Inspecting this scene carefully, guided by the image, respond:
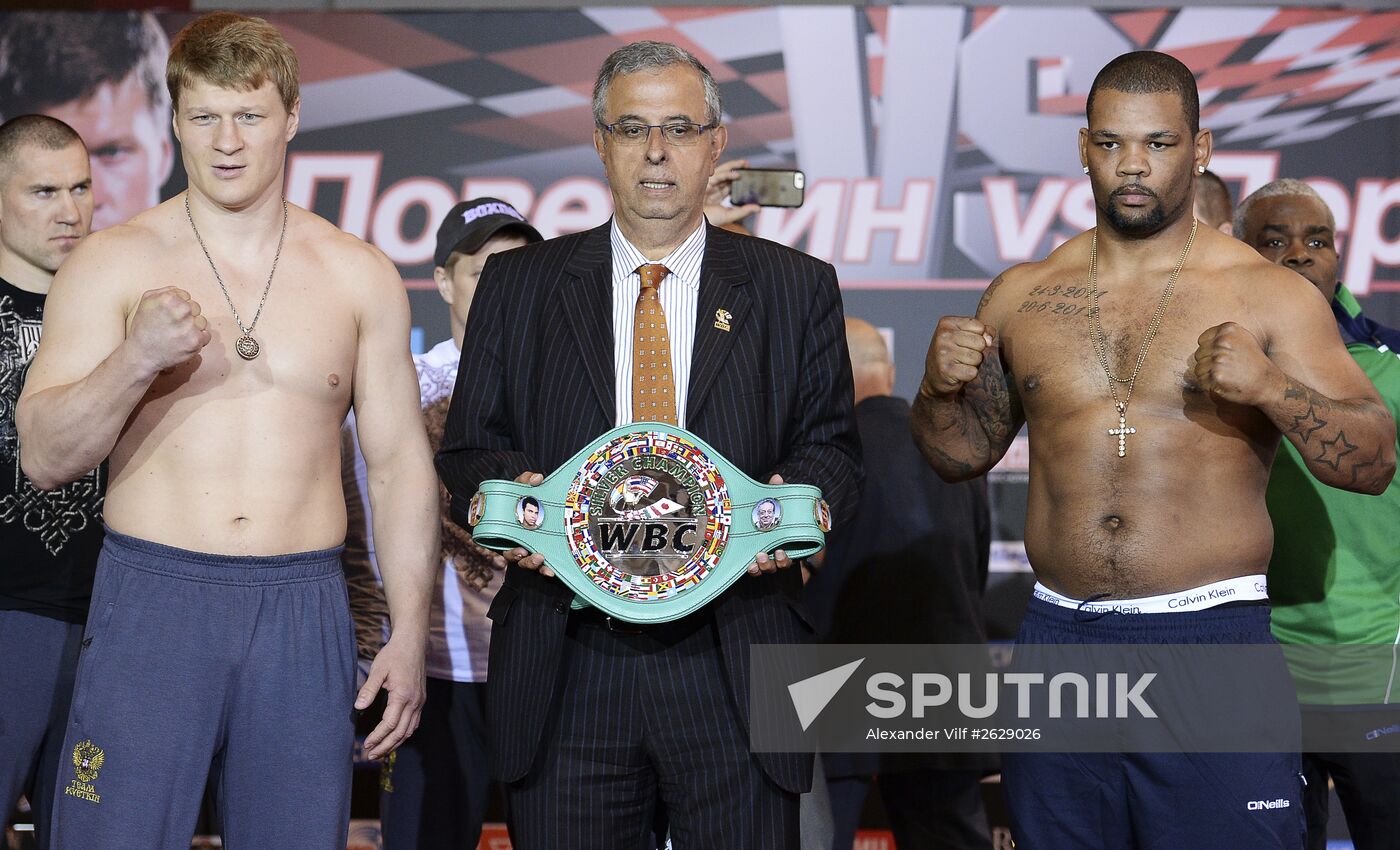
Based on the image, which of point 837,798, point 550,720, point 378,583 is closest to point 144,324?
point 550,720

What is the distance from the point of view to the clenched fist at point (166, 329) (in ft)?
7.77

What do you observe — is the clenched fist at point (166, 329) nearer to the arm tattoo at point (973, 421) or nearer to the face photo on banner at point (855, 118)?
the arm tattoo at point (973, 421)

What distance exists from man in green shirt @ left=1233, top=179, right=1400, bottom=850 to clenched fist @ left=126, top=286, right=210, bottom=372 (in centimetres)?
271

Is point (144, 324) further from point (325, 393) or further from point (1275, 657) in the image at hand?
point (1275, 657)

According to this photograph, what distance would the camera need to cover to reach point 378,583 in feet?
13.2

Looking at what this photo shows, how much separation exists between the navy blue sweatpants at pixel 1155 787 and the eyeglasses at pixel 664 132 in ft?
3.99

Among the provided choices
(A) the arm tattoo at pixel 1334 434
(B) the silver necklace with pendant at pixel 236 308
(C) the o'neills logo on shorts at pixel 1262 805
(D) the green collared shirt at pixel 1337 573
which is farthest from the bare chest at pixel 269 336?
(D) the green collared shirt at pixel 1337 573

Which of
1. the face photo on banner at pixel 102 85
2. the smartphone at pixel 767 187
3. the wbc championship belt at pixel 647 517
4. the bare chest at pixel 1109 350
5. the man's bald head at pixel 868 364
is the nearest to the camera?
the wbc championship belt at pixel 647 517

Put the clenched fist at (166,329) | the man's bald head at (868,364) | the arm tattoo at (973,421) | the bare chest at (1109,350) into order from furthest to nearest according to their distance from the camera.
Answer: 1. the man's bald head at (868,364)
2. the arm tattoo at (973,421)
3. the bare chest at (1109,350)
4. the clenched fist at (166,329)

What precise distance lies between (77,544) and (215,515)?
3.59ft

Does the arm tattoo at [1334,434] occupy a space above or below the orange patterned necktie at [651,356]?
below

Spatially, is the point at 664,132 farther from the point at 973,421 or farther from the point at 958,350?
the point at 973,421

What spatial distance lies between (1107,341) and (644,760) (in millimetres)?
1288

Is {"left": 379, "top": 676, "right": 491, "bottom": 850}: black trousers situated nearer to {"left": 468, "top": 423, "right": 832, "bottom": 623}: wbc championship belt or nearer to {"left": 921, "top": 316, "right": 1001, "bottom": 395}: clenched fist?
{"left": 468, "top": 423, "right": 832, "bottom": 623}: wbc championship belt
